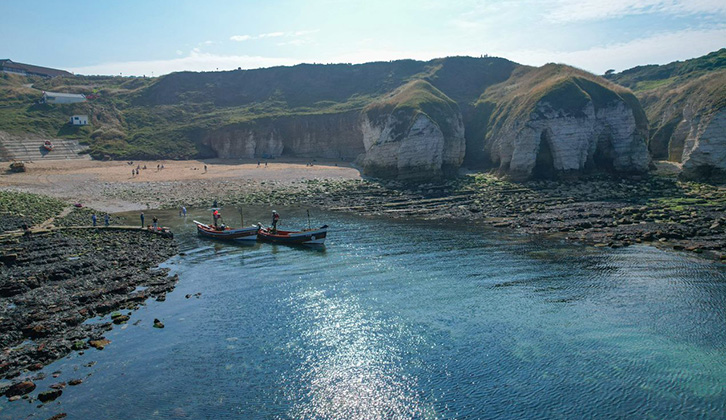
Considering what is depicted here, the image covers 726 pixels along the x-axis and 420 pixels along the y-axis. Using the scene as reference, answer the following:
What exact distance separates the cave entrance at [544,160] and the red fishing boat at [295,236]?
34.7 meters

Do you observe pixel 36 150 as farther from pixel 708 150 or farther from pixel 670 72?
pixel 670 72

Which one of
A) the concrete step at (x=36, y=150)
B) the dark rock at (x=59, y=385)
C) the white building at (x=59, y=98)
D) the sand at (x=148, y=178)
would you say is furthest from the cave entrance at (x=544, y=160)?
the white building at (x=59, y=98)

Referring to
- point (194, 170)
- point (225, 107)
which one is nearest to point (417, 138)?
point (194, 170)

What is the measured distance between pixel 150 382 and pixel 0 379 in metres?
5.42

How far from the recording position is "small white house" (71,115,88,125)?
284ft

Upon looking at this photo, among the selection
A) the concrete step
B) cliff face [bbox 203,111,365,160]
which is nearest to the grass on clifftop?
cliff face [bbox 203,111,365,160]

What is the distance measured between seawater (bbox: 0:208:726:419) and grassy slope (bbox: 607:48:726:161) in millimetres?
39208

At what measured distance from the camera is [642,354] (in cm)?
1928

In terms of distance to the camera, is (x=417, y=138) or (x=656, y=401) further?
(x=417, y=138)

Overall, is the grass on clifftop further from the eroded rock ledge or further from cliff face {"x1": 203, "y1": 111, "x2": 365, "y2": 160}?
the eroded rock ledge

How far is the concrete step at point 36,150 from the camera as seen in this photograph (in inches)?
2704

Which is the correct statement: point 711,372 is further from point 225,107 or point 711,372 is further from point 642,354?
point 225,107

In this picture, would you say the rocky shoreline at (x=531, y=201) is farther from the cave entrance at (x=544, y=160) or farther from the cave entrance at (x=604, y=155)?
the cave entrance at (x=604, y=155)

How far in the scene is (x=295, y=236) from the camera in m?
37.6
